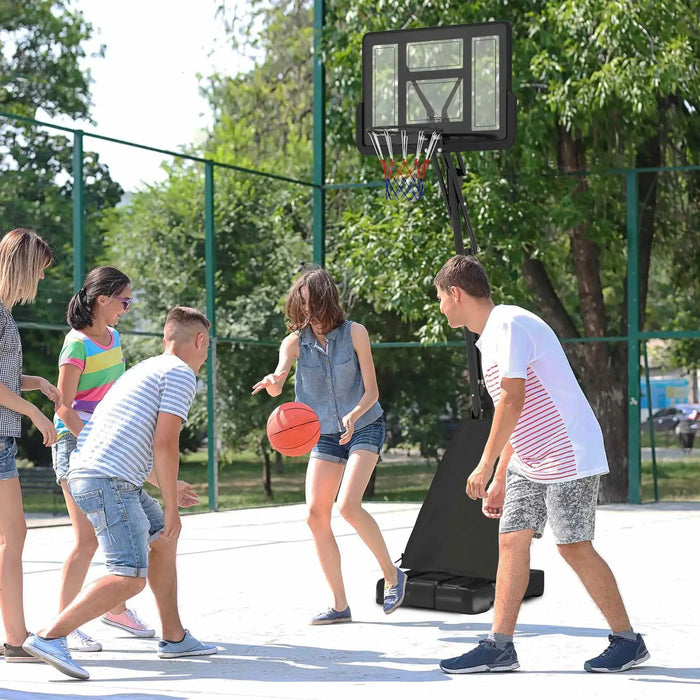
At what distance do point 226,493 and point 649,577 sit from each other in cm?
2196

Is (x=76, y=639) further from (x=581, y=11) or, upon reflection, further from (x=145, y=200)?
(x=145, y=200)

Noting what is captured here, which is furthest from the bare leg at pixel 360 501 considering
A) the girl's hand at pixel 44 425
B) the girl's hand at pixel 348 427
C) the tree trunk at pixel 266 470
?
the tree trunk at pixel 266 470

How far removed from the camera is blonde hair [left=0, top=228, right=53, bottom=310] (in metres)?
5.52

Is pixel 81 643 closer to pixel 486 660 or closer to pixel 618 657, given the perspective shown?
pixel 486 660

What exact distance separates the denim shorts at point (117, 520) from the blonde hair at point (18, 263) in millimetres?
928

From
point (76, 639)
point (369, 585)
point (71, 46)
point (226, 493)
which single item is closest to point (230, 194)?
point (226, 493)

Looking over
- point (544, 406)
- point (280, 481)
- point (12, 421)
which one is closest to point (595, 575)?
point (544, 406)

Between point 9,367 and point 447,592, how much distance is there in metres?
2.66

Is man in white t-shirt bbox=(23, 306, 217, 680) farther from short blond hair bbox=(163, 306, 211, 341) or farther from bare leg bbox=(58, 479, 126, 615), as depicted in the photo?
bare leg bbox=(58, 479, 126, 615)

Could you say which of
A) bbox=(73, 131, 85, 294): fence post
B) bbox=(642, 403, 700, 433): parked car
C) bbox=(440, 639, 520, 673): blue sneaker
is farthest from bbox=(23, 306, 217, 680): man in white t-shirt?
bbox=(642, 403, 700, 433): parked car

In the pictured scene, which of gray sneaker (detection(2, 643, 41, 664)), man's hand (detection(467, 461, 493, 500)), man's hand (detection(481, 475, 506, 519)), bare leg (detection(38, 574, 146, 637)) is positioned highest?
man's hand (detection(467, 461, 493, 500))

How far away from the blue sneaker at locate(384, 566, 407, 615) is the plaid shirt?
213cm

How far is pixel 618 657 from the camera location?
5.22 meters

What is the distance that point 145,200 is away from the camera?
25.5m
